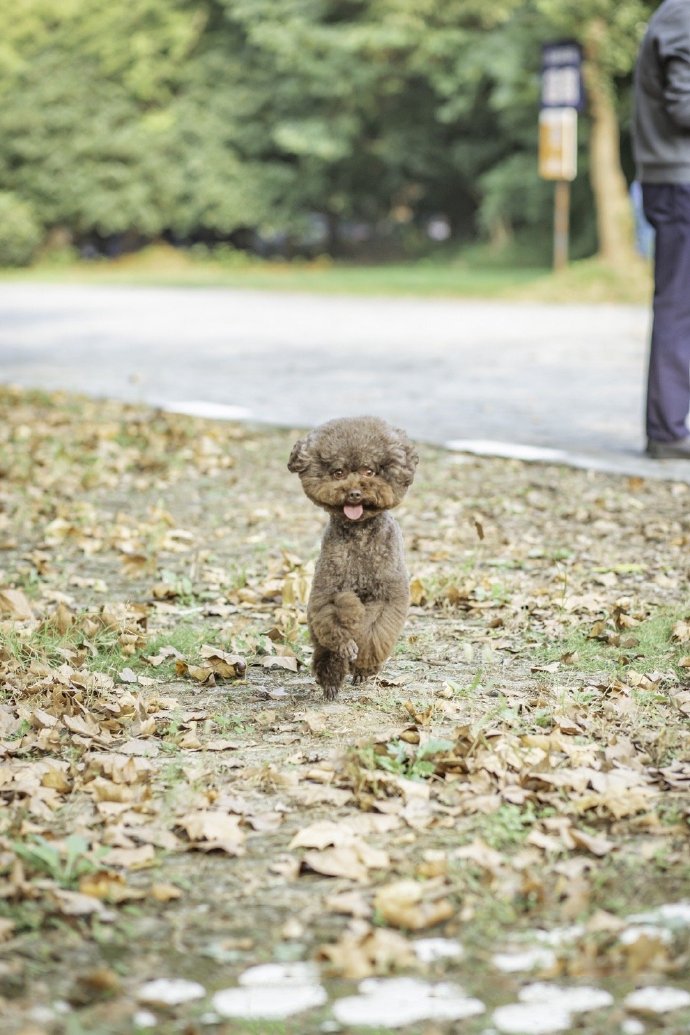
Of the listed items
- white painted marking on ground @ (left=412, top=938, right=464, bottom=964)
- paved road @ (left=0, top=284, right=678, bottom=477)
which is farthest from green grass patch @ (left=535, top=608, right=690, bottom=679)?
paved road @ (left=0, top=284, right=678, bottom=477)

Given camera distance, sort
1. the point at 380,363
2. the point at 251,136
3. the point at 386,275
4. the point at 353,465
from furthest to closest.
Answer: the point at 251,136 < the point at 386,275 < the point at 380,363 < the point at 353,465

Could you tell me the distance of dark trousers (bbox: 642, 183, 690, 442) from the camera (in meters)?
7.55

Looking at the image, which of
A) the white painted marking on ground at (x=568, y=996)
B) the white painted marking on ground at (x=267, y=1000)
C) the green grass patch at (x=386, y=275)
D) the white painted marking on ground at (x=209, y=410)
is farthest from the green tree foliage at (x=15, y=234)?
the white painted marking on ground at (x=568, y=996)

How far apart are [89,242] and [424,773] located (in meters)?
44.7

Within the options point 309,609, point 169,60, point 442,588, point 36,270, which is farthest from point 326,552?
point 169,60

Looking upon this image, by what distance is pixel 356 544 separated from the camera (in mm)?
4289

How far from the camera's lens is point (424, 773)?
3.72 m

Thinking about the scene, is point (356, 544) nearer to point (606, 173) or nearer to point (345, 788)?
point (345, 788)

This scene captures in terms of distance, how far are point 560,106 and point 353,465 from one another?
21537 millimetres

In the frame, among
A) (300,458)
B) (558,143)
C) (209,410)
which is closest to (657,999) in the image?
(300,458)

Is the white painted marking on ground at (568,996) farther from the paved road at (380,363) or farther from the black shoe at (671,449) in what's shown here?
the black shoe at (671,449)

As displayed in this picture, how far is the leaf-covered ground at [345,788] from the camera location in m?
2.68

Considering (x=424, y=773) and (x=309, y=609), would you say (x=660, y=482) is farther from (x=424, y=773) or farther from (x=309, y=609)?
(x=424, y=773)

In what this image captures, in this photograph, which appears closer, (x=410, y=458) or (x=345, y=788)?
(x=345, y=788)
